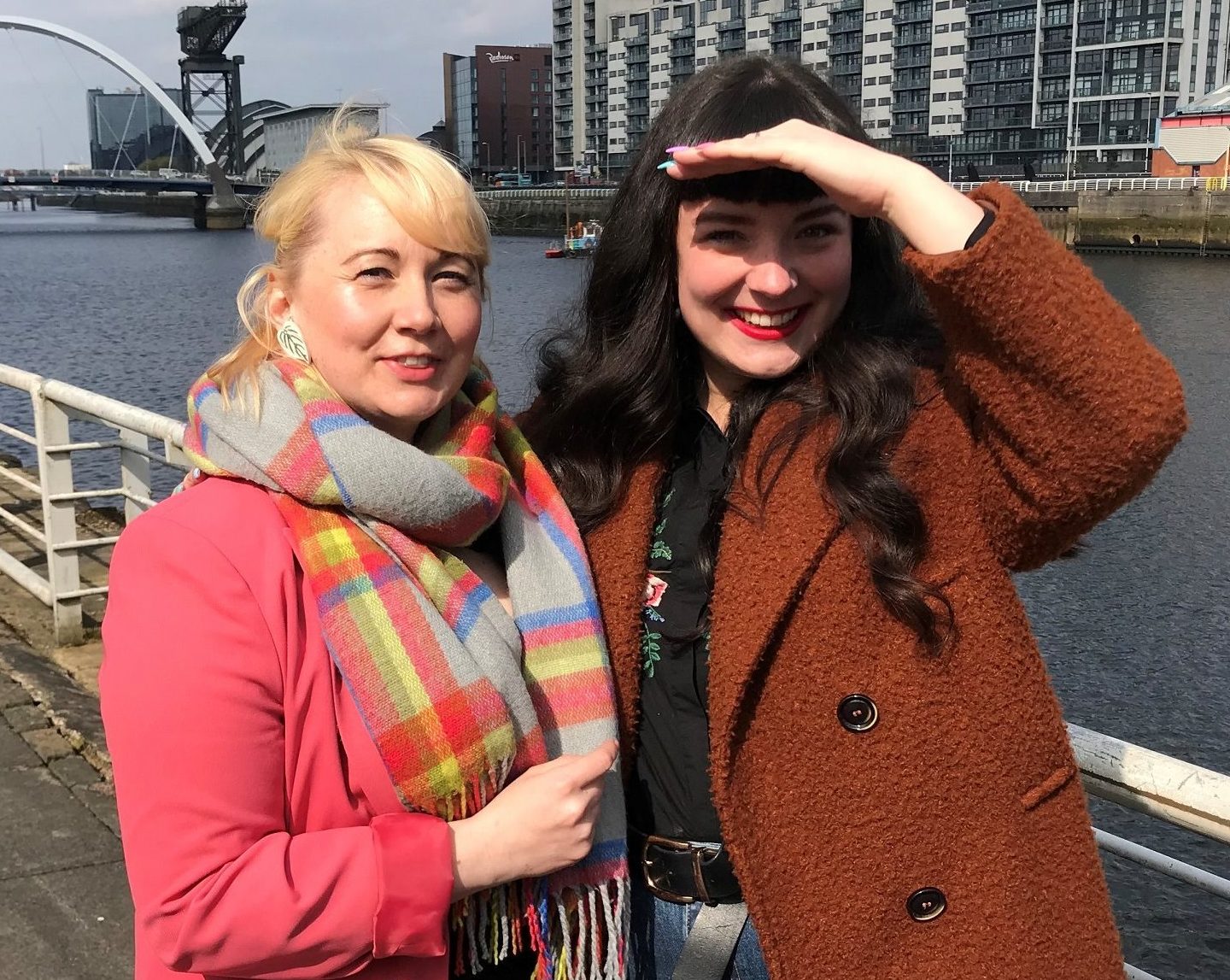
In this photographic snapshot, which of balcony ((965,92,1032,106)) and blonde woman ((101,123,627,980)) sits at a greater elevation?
balcony ((965,92,1032,106))

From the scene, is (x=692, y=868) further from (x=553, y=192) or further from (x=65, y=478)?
(x=553, y=192)

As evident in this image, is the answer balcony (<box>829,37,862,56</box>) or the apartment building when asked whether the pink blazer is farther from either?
balcony (<box>829,37,862,56</box>)

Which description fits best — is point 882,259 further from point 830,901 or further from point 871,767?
point 830,901

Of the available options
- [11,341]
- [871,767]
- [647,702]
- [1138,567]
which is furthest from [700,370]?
[11,341]

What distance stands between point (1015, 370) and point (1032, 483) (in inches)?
4.7

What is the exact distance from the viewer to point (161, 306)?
3161 cm

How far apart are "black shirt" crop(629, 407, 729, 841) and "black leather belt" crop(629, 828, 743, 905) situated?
1 cm

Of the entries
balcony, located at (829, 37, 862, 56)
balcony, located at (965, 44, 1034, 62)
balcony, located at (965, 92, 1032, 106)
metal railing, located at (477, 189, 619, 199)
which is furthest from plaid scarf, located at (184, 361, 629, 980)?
balcony, located at (829, 37, 862, 56)

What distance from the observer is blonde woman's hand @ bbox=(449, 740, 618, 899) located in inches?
49.1

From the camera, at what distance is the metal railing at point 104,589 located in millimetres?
1468

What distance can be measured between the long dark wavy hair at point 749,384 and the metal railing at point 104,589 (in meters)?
0.40

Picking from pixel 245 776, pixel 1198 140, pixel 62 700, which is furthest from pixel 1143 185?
pixel 245 776

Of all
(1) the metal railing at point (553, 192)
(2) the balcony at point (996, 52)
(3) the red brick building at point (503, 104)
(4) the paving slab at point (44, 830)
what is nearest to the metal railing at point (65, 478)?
(4) the paving slab at point (44, 830)

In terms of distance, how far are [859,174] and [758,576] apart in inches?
17.3
